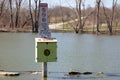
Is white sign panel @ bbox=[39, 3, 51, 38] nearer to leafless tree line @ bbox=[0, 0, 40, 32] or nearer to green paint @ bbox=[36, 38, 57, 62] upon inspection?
green paint @ bbox=[36, 38, 57, 62]

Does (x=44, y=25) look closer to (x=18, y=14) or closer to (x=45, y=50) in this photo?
(x=45, y=50)

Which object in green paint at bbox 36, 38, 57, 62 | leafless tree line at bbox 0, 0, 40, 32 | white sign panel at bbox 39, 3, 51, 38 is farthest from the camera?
leafless tree line at bbox 0, 0, 40, 32

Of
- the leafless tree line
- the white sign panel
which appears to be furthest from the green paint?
the leafless tree line

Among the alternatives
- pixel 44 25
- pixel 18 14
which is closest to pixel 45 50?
pixel 44 25

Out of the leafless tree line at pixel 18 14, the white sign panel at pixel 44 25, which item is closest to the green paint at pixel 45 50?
the white sign panel at pixel 44 25

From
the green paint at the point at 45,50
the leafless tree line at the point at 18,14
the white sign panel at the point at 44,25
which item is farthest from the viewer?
the leafless tree line at the point at 18,14

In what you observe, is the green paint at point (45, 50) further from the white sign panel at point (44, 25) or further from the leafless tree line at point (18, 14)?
the leafless tree line at point (18, 14)

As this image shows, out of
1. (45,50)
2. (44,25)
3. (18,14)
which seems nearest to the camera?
(45,50)

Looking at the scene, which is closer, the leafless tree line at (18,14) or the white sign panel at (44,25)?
the white sign panel at (44,25)

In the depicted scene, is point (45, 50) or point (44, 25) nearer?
point (45, 50)

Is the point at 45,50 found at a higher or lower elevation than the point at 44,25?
lower

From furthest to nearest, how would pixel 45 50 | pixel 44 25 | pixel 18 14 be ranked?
pixel 18 14, pixel 44 25, pixel 45 50

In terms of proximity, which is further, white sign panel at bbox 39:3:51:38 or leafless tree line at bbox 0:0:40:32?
leafless tree line at bbox 0:0:40:32

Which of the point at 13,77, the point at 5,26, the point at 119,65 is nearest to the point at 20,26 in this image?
the point at 5,26
